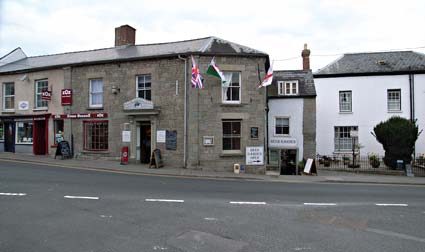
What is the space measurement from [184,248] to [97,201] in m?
4.11

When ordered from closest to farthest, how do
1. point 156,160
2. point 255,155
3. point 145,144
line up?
point 156,160
point 255,155
point 145,144

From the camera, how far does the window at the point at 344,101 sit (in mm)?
24203

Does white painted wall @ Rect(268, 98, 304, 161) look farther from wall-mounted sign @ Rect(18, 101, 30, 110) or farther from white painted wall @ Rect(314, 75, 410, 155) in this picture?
wall-mounted sign @ Rect(18, 101, 30, 110)

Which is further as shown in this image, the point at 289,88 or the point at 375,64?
the point at 375,64

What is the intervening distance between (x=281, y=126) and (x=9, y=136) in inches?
814

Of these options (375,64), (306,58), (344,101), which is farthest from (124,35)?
(375,64)

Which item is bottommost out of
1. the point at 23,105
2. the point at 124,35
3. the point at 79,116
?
the point at 79,116

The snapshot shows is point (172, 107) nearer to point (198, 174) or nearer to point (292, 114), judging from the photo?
point (198, 174)

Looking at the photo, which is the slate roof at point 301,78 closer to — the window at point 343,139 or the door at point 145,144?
the window at point 343,139

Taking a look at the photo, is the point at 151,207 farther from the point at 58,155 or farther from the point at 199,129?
the point at 58,155

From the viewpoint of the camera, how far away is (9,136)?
68.5 feet

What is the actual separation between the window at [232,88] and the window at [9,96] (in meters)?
16.2

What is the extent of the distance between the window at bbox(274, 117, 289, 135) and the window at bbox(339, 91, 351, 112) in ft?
18.4

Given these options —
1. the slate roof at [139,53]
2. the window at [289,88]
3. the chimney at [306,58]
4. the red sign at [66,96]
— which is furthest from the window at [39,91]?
the chimney at [306,58]
